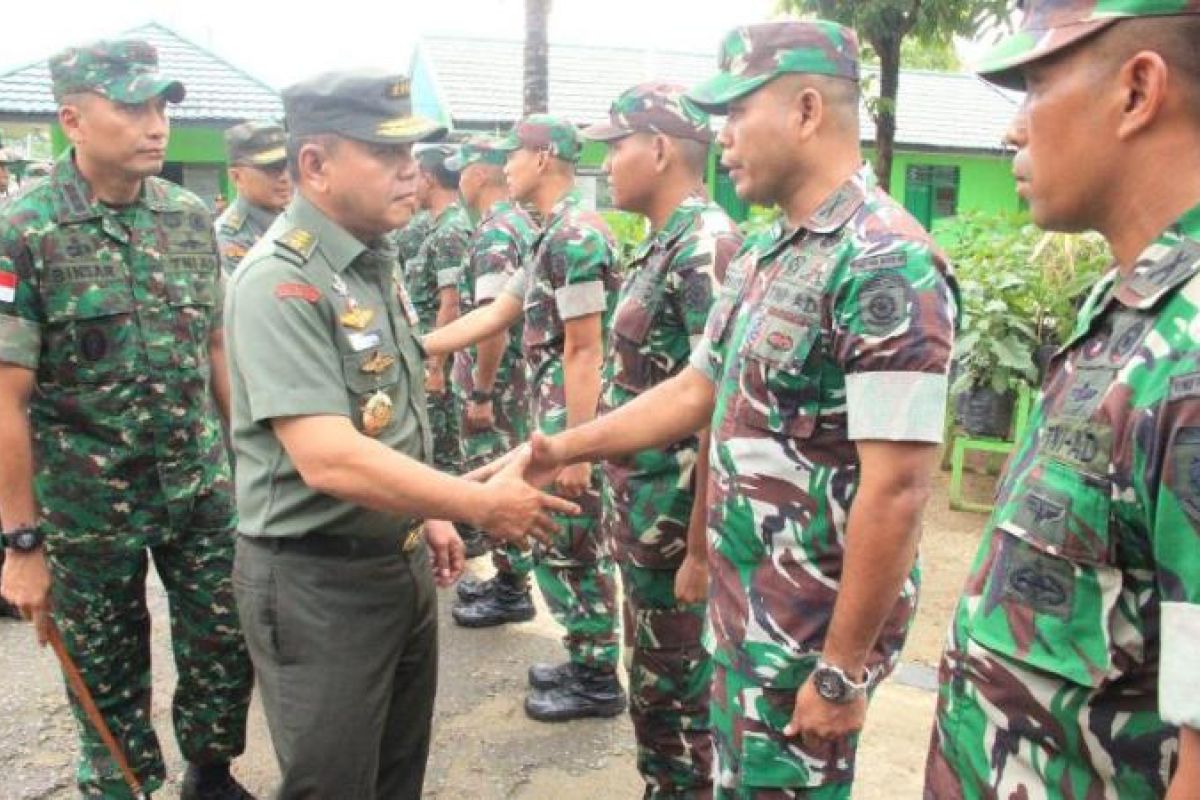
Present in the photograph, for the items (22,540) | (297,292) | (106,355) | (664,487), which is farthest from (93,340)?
(664,487)

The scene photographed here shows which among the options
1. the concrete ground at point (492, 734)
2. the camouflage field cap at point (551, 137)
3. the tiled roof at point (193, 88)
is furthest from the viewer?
the tiled roof at point (193, 88)

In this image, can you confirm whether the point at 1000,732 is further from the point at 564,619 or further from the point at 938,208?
the point at 938,208

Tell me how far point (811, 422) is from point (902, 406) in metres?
0.21

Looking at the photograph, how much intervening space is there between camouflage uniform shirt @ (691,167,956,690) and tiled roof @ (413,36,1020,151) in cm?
1609

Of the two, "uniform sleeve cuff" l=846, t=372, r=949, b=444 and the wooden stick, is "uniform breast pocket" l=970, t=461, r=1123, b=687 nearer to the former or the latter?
"uniform sleeve cuff" l=846, t=372, r=949, b=444

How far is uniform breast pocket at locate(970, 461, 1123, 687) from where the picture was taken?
3.88 feet

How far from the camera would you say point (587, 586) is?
3844 mm

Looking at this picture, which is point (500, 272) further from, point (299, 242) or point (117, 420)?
point (299, 242)

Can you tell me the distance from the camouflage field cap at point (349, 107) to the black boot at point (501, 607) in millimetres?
2954

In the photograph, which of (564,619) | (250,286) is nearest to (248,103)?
(564,619)

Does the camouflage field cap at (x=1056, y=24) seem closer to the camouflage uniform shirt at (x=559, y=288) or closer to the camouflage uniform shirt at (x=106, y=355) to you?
the camouflage uniform shirt at (x=559, y=288)

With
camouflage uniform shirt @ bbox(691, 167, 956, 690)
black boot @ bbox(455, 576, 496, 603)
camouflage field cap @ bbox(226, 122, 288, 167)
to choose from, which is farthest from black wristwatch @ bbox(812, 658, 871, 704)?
camouflage field cap @ bbox(226, 122, 288, 167)

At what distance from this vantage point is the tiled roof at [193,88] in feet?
42.9

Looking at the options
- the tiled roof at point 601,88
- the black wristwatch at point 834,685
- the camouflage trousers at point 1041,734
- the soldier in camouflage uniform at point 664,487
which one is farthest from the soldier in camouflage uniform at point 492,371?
the tiled roof at point 601,88
